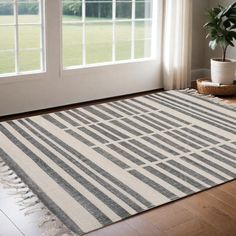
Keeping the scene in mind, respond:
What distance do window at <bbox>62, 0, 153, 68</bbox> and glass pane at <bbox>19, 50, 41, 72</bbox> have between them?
0.85 feet

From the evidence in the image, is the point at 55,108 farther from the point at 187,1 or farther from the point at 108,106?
the point at 187,1

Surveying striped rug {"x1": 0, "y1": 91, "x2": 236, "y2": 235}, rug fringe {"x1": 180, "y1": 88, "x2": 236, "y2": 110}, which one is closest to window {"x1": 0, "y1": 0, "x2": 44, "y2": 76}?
striped rug {"x1": 0, "y1": 91, "x2": 236, "y2": 235}

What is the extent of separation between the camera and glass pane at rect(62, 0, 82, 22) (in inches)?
155

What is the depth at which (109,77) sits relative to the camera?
4.24 meters

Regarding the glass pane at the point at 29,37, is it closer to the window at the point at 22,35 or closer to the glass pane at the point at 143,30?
the window at the point at 22,35

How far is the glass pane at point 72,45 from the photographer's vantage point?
4035 millimetres

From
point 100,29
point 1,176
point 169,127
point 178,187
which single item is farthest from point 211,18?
point 1,176

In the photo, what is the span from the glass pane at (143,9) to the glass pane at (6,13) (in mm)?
1276

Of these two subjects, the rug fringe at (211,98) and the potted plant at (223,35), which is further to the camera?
the potted plant at (223,35)

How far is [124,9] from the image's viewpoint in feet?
14.1

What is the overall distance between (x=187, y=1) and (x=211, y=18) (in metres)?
0.31

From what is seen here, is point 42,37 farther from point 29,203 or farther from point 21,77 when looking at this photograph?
point 29,203

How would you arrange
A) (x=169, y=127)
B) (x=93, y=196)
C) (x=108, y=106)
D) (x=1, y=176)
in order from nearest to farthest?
(x=93, y=196) → (x=1, y=176) → (x=169, y=127) → (x=108, y=106)

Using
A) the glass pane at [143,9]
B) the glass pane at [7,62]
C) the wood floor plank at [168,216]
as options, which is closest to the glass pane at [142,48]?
the glass pane at [143,9]
